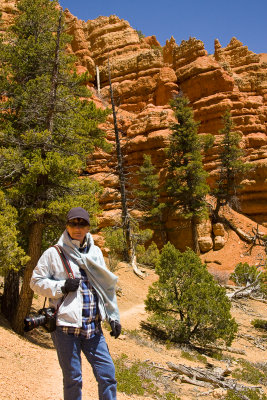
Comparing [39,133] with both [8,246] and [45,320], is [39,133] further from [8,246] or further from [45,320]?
[45,320]

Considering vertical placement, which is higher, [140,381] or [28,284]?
[28,284]

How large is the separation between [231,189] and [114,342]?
A: 21182 mm

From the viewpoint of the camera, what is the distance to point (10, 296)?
812cm

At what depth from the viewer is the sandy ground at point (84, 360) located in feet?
14.1

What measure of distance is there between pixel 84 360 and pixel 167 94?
3138cm

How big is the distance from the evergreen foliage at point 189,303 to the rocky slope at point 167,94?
49.9 feet

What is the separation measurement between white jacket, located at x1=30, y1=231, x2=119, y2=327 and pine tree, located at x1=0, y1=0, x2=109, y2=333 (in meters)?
4.62

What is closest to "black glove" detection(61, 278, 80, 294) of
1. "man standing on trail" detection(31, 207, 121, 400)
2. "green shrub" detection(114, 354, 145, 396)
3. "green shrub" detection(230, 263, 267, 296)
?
"man standing on trail" detection(31, 207, 121, 400)

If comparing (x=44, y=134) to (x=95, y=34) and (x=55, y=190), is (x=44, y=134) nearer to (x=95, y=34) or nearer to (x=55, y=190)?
(x=55, y=190)

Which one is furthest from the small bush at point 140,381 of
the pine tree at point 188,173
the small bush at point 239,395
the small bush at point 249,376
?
the pine tree at point 188,173

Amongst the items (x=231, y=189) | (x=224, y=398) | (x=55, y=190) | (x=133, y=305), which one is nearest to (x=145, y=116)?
(x=231, y=189)

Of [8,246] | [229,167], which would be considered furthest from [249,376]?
[229,167]

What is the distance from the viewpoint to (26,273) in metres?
7.31

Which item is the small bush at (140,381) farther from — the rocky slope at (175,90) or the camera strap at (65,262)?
the rocky slope at (175,90)
